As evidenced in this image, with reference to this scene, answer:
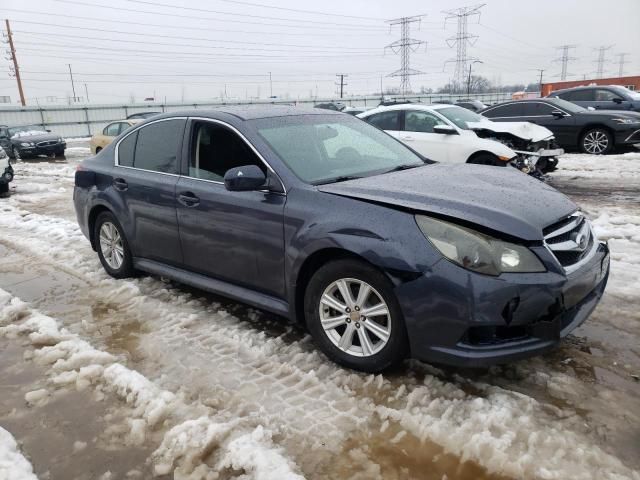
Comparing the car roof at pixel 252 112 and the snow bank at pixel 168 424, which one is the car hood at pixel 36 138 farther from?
the snow bank at pixel 168 424

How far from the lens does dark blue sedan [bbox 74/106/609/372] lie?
271 cm

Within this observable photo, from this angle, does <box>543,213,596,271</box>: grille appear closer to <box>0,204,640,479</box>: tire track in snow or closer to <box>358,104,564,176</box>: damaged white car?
<box>0,204,640,479</box>: tire track in snow

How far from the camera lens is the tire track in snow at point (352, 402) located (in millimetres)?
2428

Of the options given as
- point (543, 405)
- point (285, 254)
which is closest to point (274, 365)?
point (285, 254)

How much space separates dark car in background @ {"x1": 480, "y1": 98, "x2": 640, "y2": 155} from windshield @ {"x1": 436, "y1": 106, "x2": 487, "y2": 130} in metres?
2.95

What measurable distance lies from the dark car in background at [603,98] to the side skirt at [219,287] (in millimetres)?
14446

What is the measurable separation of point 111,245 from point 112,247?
0.02 m

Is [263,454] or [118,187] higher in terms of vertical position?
[118,187]

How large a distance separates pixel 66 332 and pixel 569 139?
11785 mm

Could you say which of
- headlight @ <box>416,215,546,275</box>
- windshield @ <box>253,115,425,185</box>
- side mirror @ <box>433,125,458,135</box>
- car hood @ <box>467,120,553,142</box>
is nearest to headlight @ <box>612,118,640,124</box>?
car hood @ <box>467,120,553,142</box>

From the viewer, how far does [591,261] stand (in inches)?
120

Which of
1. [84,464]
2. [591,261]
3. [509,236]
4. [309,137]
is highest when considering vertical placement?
[309,137]

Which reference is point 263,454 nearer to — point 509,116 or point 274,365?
point 274,365

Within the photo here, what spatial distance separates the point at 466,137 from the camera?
8.85 metres
